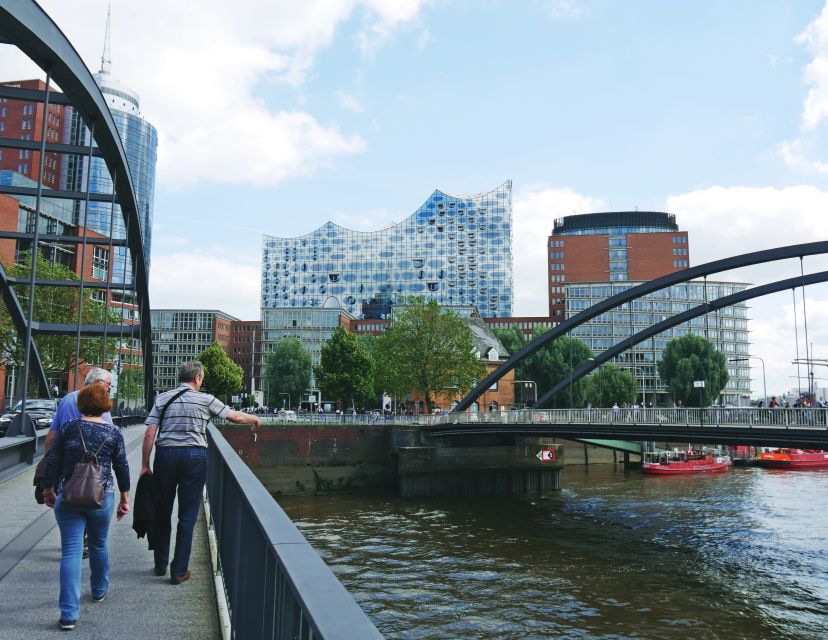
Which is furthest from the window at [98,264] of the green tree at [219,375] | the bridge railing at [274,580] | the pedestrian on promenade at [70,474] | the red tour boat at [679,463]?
the bridge railing at [274,580]

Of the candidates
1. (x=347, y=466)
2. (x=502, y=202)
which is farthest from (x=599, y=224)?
(x=347, y=466)

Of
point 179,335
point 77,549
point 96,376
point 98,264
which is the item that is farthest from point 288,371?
point 77,549

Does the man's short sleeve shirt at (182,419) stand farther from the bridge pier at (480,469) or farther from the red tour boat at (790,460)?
the red tour boat at (790,460)

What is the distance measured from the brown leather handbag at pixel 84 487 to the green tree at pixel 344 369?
59.8m

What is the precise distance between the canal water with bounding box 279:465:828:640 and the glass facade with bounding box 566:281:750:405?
86185 mm

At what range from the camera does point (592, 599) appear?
18016 mm

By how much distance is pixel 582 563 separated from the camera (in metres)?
22.2

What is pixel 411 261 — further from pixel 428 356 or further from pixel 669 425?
pixel 669 425

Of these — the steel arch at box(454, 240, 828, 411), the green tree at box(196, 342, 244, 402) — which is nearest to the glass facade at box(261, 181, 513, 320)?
the green tree at box(196, 342, 244, 402)

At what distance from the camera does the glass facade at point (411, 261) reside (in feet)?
495

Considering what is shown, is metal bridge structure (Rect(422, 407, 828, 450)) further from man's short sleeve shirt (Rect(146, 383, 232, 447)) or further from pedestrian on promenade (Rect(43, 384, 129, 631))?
pedestrian on promenade (Rect(43, 384, 129, 631))

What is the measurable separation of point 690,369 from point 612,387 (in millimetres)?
9320

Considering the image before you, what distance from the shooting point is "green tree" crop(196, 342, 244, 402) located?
273 feet

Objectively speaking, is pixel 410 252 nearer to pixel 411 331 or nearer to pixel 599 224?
pixel 599 224
